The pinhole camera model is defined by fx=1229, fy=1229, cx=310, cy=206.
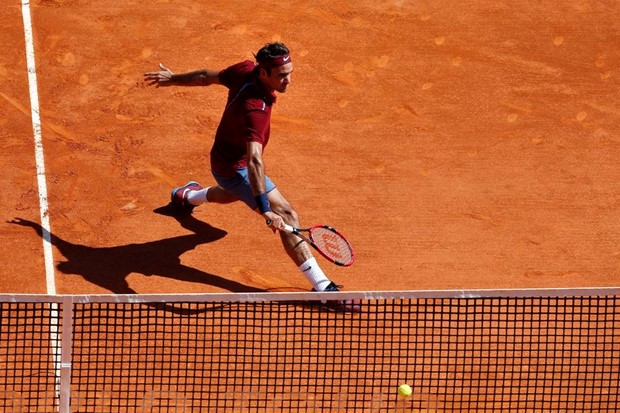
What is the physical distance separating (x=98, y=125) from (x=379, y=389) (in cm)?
466

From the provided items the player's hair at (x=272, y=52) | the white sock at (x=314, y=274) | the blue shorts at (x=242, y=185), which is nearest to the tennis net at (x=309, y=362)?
the white sock at (x=314, y=274)

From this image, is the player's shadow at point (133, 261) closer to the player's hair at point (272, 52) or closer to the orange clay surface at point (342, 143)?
the orange clay surface at point (342, 143)

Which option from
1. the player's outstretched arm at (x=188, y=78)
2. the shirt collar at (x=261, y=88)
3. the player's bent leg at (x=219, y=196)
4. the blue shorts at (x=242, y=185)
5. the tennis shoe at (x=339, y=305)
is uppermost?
the shirt collar at (x=261, y=88)

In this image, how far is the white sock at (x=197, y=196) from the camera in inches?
439

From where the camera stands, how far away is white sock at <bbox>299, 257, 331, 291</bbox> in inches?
404

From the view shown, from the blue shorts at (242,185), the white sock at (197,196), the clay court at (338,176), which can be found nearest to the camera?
the clay court at (338,176)

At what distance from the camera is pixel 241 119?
33.2ft

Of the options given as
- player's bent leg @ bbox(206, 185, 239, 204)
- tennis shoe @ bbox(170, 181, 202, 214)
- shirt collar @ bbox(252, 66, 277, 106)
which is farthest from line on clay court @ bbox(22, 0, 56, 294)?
shirt collar @ bbox(252, 66, 277, 106)

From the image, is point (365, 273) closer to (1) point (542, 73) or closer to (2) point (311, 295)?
(2) point (311, 295)

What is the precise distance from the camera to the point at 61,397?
28.3ft

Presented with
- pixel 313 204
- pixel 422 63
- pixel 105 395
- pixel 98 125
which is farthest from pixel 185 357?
pixel 422 63

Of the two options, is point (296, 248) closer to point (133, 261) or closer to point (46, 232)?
point (133, 261)

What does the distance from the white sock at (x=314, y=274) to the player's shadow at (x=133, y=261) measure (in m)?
0.60

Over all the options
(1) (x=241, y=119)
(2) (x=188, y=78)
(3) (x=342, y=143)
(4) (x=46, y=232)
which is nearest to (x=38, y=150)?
(4) (x=46, y=232)
